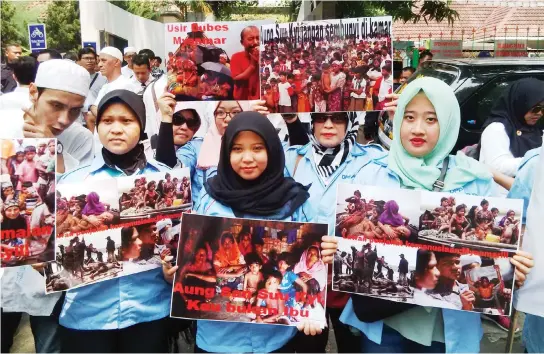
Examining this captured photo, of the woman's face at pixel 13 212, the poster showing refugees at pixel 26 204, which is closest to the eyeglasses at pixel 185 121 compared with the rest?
the poster showing refugees at pixel 26 204

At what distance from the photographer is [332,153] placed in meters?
2.92

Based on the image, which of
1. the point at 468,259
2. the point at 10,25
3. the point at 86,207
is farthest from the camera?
the point at 10,25

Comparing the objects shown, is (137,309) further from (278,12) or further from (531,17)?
(531,17)

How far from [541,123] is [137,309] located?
11.3 feet

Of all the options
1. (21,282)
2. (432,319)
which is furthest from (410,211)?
(21,282)

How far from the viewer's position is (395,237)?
2.03 meters

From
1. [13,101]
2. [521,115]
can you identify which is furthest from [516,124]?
[13,101]

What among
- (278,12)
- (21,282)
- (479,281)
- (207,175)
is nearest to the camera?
(479,281)

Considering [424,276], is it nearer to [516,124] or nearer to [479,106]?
[516,124]

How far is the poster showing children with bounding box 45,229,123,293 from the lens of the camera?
86.2 inches

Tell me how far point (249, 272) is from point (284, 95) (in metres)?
1.07

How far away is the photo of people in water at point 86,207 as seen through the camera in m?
2.17

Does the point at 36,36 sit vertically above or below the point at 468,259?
above

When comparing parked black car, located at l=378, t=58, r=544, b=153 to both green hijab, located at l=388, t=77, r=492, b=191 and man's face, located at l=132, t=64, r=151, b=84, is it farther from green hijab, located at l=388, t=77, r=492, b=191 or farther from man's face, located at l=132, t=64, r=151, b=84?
man's face, located at l=132, t=64, r=151, b=84
